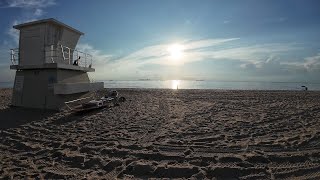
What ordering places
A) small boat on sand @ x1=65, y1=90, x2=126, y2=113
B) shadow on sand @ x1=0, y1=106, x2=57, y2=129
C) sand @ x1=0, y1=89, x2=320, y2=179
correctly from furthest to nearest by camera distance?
small boat on sand @ x1=65, y1=90, x2=126, y2=113 < shadow on sand @ x1=0, y1=106, x2=57, y2=129 < sand @ x1=0, y1=89, x2=320, y2=179

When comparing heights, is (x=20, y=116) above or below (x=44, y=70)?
below

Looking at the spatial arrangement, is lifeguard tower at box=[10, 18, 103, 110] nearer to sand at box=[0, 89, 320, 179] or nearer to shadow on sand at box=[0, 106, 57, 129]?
shadow on sand at box=[0, 106, 57, 129]

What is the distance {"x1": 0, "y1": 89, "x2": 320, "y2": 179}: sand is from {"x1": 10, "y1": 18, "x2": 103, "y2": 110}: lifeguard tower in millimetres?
3182

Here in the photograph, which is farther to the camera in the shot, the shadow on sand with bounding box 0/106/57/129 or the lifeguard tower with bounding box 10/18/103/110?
the lifeguard tower with bounding box 10/18/103/110

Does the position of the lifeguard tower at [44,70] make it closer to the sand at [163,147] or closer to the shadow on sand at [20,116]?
the shadow on sand at [20,116]

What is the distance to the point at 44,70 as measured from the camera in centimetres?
1474

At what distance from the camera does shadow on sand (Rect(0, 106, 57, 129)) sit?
1068 centimetres

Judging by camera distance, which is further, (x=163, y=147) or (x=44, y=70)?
(x=44, y=70)

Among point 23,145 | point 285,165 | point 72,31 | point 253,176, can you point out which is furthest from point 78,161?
point 72,31

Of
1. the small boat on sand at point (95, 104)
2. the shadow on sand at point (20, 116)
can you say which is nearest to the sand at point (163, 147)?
the shadow on sand at point (20, 116)

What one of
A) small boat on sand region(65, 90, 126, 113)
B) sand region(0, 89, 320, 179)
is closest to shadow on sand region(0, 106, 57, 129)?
sand region(0, 89, 320, 179)

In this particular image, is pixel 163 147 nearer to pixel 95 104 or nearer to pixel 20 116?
pixel 95 104

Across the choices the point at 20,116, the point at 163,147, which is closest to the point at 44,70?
the point at 20,116

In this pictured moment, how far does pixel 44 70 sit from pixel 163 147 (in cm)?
1030
